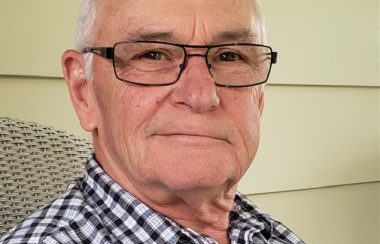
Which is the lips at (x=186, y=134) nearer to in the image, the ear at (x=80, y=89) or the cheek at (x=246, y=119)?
the cheek at (x=246, y=119)

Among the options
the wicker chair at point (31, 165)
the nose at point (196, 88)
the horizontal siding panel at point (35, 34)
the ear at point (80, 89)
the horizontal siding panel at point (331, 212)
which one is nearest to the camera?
the nose at point (196, 88)

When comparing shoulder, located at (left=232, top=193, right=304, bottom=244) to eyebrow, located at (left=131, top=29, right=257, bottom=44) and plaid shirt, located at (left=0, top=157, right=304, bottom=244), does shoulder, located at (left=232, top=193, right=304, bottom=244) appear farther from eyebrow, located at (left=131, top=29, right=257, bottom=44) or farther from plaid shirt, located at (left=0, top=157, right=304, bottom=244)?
eyebrow, located at (left=131, top=29, right=257, bottom=44)

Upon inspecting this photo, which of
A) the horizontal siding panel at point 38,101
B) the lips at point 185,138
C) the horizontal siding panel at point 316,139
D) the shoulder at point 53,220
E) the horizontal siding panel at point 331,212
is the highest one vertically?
Result: the lips at point 185,138

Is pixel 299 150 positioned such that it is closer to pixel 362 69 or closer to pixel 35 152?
pixel 362 69

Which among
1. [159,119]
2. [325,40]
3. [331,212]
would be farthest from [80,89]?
[331,212]

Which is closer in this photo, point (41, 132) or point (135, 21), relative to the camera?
point (135, 21)

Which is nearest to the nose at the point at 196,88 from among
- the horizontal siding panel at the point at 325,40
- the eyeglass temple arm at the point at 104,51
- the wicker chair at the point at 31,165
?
the eyeglass temple arm at the point at 104,51

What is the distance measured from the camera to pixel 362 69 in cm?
254

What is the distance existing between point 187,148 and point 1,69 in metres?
0.85

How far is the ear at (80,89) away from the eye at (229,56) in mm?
283

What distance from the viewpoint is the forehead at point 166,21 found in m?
1.03

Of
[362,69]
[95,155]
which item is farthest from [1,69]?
[362,69]

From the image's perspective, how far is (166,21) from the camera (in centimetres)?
103

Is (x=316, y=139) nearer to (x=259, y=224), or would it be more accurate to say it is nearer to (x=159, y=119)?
(x=259, y=224)
